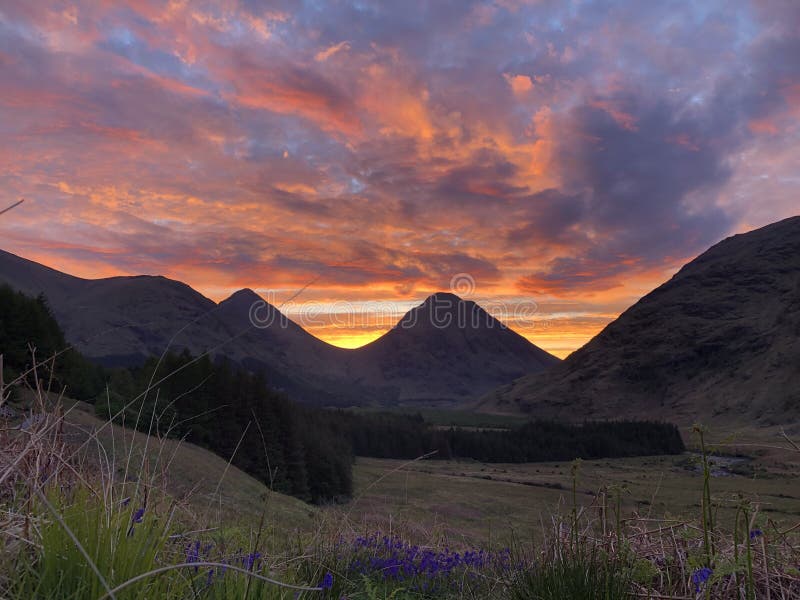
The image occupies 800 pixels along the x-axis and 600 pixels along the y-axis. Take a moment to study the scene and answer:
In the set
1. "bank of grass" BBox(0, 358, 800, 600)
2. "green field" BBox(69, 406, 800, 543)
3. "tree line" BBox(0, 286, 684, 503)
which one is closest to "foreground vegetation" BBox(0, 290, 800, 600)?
"bank of grass" BBox(0, 358, 800, 600)

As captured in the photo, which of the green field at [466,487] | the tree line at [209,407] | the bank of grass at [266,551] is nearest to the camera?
the bank of grass at [266,551]

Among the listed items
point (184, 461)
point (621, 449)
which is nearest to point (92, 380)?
point (184, 461)

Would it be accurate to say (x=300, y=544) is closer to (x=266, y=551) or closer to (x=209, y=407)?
(x=266, y=551)

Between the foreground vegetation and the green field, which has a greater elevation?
the foreground vegetation

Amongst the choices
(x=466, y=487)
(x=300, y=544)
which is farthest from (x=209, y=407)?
(x=466, y=487)

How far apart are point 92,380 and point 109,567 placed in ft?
211

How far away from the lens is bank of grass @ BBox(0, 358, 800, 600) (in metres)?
2.31

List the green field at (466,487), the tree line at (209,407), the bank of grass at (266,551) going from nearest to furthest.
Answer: the bank of grass at (266,551) < the tree line at (209,407) < the green field at (466,487)

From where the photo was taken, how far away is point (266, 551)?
174 inches

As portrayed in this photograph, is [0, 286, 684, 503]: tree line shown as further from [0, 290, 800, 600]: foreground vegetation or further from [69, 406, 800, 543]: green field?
[69, 406, 800, 543]: green field

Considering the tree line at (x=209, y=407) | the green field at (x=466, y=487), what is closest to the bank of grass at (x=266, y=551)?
the green field at (x=466, y=487)

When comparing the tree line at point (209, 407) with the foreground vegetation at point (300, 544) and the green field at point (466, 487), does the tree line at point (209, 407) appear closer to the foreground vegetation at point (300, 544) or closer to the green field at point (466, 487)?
the foreground vegetation at point (300, 544)

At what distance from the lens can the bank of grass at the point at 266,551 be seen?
7.57ft

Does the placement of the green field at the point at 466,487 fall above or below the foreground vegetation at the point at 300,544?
below
